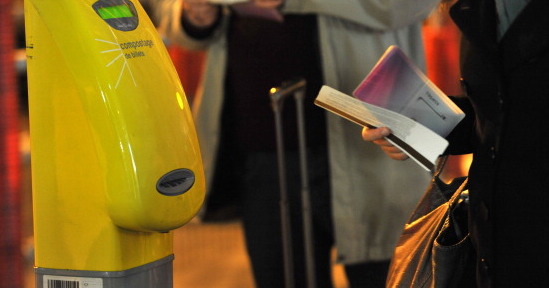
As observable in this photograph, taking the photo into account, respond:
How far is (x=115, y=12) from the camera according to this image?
1953mm

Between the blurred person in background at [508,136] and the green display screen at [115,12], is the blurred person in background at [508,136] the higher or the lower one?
the lower one

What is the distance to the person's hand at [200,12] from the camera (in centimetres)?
A: 303

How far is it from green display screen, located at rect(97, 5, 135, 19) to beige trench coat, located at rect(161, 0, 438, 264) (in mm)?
966

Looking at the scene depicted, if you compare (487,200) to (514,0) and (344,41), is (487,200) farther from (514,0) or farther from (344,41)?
(344,41)

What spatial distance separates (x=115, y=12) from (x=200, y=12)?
1129 mm

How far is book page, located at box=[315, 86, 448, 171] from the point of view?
81.3 inches

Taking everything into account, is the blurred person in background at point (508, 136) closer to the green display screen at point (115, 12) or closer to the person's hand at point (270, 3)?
the green display screen at point (115, 12)

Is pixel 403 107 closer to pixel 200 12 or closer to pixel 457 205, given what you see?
pixel 457 205

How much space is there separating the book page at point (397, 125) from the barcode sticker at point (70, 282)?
24.8 inches

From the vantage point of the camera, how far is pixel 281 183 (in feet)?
9.48

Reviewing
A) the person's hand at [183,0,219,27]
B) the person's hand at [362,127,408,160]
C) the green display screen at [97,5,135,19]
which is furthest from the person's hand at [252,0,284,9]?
the green display screen at [97,5,135,19]

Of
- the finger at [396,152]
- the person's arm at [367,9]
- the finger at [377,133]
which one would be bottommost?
the finger at [396,152]

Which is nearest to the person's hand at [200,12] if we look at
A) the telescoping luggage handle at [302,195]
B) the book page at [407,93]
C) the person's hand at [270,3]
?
the person's hand at [270,3]

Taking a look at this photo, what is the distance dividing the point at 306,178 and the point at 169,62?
0.92 meters
